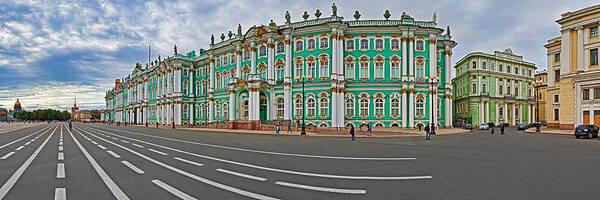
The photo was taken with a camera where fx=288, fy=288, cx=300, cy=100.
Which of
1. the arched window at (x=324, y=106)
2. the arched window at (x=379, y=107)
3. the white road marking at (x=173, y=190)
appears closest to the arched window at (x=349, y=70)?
the arched window at (x=324, y=106)

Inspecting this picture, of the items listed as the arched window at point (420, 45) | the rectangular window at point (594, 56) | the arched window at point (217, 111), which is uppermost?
the arched window at point (420, 45)

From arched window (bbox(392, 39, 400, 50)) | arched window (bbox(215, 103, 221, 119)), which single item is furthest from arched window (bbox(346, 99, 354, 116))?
arched window (bbox(215, 103, 221, 119))

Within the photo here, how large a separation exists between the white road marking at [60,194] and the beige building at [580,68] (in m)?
47.5

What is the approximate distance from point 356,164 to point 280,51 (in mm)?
33190

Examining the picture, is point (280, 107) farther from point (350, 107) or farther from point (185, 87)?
point (185, 87)

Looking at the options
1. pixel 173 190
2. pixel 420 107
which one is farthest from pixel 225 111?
pixel 173 190

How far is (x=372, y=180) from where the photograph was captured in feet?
26.8

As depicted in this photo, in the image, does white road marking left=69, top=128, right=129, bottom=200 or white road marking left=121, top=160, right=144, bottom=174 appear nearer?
white road marking left=69, top=128, right=129, bottom=200

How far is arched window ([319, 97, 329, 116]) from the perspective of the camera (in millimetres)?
38656

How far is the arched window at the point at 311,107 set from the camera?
39562mm

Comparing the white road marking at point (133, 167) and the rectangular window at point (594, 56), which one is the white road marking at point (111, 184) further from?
the rectangular window at point (594, 56)

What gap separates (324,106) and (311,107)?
196 cm

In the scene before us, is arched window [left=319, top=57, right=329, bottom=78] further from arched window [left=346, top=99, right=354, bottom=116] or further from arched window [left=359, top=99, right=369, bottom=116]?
arched window [left=359, top=99, right=369, bottom=116]

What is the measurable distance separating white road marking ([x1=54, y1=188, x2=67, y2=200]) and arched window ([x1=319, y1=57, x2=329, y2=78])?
33.6 metres
